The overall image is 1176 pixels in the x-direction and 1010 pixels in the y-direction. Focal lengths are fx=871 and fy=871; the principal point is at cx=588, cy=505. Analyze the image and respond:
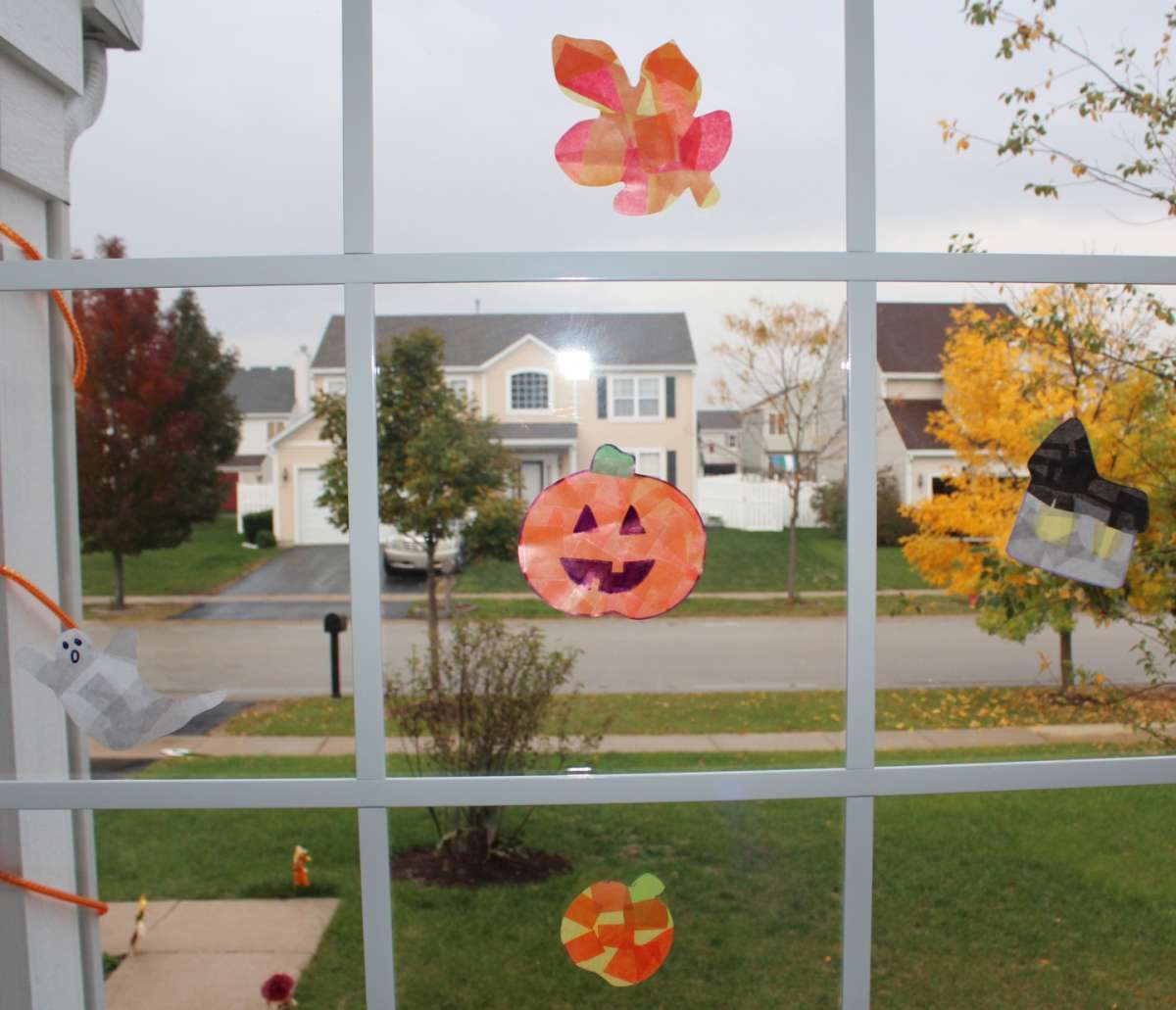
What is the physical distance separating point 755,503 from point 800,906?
100 cm

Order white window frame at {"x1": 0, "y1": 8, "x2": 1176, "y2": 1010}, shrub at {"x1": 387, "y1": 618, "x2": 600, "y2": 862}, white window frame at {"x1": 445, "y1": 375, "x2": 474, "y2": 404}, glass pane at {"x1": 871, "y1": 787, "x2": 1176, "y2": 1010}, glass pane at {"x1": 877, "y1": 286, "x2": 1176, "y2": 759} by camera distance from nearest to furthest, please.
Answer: white window frame at {"x1": 0, "y1": 8, "x2": 1176, "y2": 1010} < white window frame at {"x1": 445, "y1": 375, "x2": 474, "y2": 404} < glass pane at {"x1": 877, "y1": 286, "x2": 1176, "y2": 759} < shrub at {"x1": 387, "y1": 618, "x2": 600, "y2": 862} < glass pane at {"x1": 871, "y1": 787, "x2": 1176, "y2": 1010}

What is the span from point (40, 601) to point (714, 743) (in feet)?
4.27

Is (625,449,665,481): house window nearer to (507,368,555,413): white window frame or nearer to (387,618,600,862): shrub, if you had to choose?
(507,368,555,413): white window frame

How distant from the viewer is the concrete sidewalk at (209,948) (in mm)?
1862

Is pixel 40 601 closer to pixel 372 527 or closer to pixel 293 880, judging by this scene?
pixel 372 527

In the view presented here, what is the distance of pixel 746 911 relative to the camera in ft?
6.02

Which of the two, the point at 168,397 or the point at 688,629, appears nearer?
the point at 688,629

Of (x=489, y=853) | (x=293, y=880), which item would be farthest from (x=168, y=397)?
(x=293, y=880)

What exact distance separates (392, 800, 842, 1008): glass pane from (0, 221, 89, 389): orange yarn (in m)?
1.24

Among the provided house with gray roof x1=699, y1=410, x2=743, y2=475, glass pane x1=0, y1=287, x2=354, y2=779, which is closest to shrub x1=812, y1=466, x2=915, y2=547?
house with gray roof x1=699, y1=410, x2=743, y2=475

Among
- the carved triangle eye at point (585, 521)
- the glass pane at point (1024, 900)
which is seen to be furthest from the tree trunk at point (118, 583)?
the glass pane at point (1024, 900)

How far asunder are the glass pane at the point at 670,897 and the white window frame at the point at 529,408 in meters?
0.95

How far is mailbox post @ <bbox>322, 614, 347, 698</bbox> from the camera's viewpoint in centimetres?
162

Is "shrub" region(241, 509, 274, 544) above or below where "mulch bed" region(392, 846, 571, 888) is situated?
above
